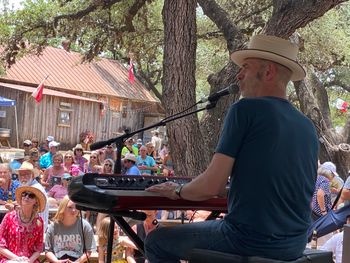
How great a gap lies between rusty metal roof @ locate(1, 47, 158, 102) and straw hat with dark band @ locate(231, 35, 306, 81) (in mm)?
24892

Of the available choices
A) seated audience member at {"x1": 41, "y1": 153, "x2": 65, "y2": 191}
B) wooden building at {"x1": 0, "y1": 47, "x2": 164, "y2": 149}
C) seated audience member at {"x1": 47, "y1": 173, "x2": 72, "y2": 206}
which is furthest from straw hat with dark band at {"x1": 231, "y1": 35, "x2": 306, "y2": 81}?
wooden building at {"x1": 0, "y1": 47, "x2": 164, "y2": 149}

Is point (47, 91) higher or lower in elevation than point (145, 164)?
higher

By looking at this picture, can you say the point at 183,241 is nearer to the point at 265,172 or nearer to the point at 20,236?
the point at 265,172

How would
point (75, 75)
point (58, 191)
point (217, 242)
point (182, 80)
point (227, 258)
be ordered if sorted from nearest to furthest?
point (227, 258), point (217, 242), point (182, 80), point (58, 191), point (75, 75)

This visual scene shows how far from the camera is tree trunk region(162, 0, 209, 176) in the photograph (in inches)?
311

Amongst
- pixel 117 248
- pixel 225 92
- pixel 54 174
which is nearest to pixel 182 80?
pixel 117 248

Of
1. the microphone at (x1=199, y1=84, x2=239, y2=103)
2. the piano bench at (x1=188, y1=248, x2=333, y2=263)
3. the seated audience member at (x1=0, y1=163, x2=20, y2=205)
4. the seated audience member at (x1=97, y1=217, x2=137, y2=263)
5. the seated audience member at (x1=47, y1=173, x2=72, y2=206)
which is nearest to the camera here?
the piano bench at (x1=188, y1=248, x2=333, y2=263)

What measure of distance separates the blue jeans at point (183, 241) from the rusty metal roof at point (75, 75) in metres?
24.8

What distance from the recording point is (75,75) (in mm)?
31219

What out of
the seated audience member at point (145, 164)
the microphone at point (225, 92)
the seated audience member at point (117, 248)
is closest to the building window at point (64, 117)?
the seated audience member at point (145, 164)

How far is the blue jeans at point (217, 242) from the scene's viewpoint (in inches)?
115

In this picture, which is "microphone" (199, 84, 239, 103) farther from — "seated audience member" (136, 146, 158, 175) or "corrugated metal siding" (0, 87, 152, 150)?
"corrugated metal siding" (0, 87, 152, 150)

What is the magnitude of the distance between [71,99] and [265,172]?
27.5 m

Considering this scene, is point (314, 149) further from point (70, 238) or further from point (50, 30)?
point (50, 30)
